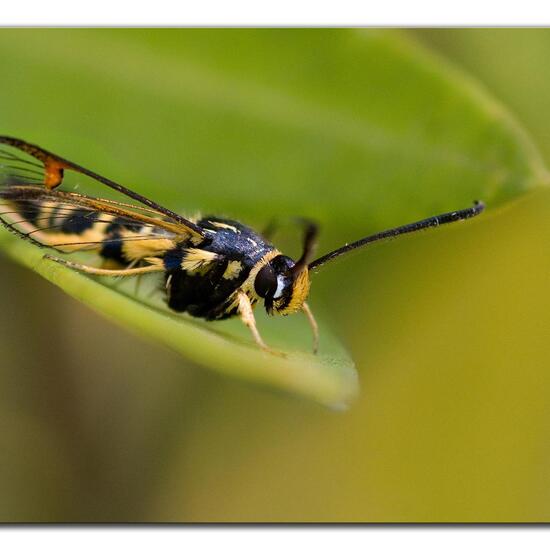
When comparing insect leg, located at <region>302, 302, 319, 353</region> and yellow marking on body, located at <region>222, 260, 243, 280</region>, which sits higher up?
yellow marking on body, located at <region>222, 260, 243, 280</region>

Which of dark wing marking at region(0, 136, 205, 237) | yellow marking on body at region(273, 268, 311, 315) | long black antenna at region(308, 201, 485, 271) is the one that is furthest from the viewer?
yellow marking on body at region(273, 268, 311, 315)

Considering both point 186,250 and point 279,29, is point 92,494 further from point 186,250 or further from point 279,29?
point 279,29

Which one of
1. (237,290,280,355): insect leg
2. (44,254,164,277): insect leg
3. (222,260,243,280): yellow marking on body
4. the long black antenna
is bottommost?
(44,254,164,277): insect leg

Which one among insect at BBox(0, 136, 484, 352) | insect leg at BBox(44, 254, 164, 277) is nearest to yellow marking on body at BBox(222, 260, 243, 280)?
insect at BBox(0, 136, 484, 352)

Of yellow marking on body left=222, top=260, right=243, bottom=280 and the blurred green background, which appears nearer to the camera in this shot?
the blurred green background

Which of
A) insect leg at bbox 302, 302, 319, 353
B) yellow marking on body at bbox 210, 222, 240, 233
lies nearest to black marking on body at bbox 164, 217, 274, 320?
yellow marking on body at bbox 210, 222, 240, 233

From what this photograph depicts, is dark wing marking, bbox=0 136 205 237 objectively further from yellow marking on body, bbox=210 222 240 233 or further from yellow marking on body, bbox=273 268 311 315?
yellow marking on body, bbox=273 268 311 315

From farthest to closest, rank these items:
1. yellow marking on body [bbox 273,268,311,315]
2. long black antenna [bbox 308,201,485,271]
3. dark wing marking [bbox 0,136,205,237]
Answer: yellow marking on body [bbox 273,268,311,315], long black antenna [bbox 308,201,485,271], dark wing marking [bbox 0,136,205,237]

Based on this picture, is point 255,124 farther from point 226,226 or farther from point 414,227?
point 414,227
